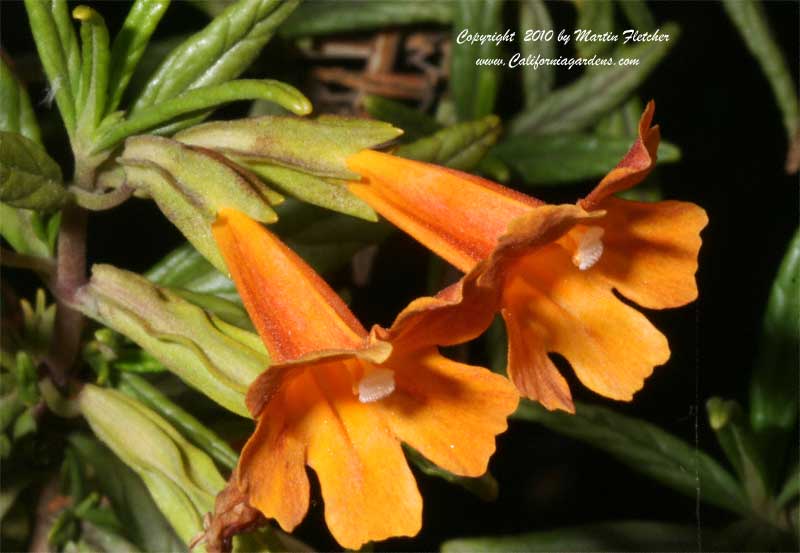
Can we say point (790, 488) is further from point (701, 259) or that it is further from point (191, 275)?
point (191, 275)

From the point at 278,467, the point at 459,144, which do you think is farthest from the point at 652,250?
the point at 278,467

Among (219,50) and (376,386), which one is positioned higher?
(219,50)

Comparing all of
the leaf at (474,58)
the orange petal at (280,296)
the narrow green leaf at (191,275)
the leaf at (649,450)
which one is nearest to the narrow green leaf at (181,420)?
the narrow green leaf at (191,275)

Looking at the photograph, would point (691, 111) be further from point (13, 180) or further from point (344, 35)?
point (13, 180)

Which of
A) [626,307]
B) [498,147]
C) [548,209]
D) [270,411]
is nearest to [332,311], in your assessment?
[270,411]

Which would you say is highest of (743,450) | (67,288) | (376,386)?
(376,386)

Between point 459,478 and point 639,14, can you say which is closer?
point 459,478

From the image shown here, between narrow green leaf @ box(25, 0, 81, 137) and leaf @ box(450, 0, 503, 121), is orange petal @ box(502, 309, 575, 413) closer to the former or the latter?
narrow green leaf @ box(25, 0, 81, 137)

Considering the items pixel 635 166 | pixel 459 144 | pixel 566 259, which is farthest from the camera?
pixel 459 144
